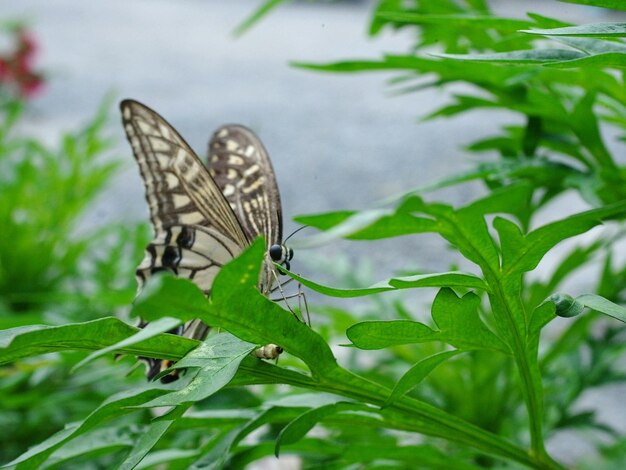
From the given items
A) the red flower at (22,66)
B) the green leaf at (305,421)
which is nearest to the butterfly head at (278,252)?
the green leaf at (305,421)

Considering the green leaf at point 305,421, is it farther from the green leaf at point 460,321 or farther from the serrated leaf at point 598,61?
the serrated leaf at point 598,61

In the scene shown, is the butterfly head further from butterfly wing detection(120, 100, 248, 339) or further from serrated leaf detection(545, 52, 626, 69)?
serrated leaf detection(545, 52, 626, 69)

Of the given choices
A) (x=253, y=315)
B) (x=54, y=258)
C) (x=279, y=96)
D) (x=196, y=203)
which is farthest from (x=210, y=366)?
(x=279, y=96)

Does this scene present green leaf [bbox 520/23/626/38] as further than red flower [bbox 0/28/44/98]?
No

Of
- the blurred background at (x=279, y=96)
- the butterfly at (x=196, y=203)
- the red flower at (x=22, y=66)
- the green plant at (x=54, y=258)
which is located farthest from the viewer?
the blurred background at (x=279, y=96)

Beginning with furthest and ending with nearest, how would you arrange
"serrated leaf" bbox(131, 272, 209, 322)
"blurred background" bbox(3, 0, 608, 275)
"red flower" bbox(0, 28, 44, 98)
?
"blurred background" bbox(3, 0, 608, 275), "red flower" bbox(0, 28, 44, 98), "serrated leaf" bbox(131, 272, 209, 322)

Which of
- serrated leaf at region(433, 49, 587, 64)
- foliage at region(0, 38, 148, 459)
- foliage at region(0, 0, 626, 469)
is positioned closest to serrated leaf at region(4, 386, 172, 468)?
foliage at region(0, 0, 626, 469)
